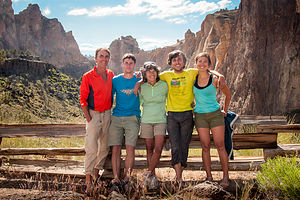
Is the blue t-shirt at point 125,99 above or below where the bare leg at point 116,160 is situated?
above

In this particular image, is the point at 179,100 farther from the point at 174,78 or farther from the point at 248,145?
the point at 248,145

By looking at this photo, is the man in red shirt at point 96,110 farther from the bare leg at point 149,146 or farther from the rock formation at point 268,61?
the rock formation at point 268,61

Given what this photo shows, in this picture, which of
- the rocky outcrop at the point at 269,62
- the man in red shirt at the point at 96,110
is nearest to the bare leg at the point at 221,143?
the man in red shirt at the point at 96,110

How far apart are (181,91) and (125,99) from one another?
0.99 meters

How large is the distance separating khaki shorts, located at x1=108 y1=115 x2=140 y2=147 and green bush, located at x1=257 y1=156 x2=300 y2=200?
6.64ft

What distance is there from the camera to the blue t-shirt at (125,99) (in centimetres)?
379

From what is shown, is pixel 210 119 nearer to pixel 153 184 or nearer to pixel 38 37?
pixel 153 184

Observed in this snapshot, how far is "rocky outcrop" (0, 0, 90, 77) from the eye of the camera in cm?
8156

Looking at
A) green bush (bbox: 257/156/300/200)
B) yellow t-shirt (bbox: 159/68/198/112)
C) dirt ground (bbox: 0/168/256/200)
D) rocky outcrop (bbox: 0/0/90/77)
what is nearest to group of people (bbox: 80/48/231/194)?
yellow t-shirt (bbox: 159/68/198/112)

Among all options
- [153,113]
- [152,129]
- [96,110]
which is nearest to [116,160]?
[152,129]

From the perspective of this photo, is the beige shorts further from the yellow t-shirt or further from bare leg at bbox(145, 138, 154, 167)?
the yellow t-shirt

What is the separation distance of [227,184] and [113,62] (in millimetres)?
92277

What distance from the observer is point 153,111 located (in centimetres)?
364

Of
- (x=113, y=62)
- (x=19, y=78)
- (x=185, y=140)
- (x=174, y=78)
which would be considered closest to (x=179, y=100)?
(x=174, y=78)
